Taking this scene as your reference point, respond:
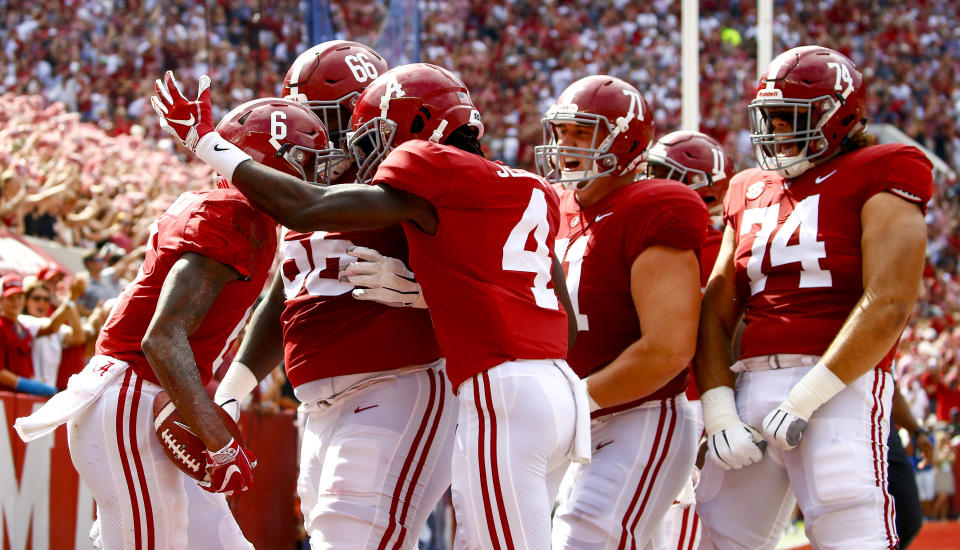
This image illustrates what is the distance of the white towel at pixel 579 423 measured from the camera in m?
3.15

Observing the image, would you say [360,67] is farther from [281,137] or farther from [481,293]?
[481,293]

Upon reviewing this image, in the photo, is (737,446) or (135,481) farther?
(737,446)

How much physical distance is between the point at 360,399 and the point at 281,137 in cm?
78

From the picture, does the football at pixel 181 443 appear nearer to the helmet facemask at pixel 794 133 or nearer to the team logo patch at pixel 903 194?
the helmet facemask at pixel 794 133

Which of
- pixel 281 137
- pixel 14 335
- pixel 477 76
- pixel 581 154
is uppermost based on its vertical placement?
pixel 281 137

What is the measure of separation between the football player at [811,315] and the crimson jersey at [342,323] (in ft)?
3.34

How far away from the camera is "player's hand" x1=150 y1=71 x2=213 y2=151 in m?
3.20

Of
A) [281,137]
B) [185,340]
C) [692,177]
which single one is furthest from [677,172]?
[185,340]

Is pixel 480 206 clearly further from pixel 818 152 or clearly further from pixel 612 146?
pixel 818 152

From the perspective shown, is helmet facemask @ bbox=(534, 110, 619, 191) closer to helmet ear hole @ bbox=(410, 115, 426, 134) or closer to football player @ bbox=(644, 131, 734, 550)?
helmet ear hole @ bbox=(410, 115, 426, 134)

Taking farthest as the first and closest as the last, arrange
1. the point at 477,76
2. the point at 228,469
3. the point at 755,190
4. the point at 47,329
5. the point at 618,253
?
the point at 477,76 → the point at 47,329 → the point at 755,190 → the point at 618,253 → the point at 228,469

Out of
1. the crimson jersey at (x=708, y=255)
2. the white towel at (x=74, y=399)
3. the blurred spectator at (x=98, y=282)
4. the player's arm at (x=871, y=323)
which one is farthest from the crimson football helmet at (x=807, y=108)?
the blurred spectator at (x=98, y=282)

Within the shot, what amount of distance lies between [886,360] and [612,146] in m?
1.11

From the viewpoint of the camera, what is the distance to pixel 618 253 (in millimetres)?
3801
